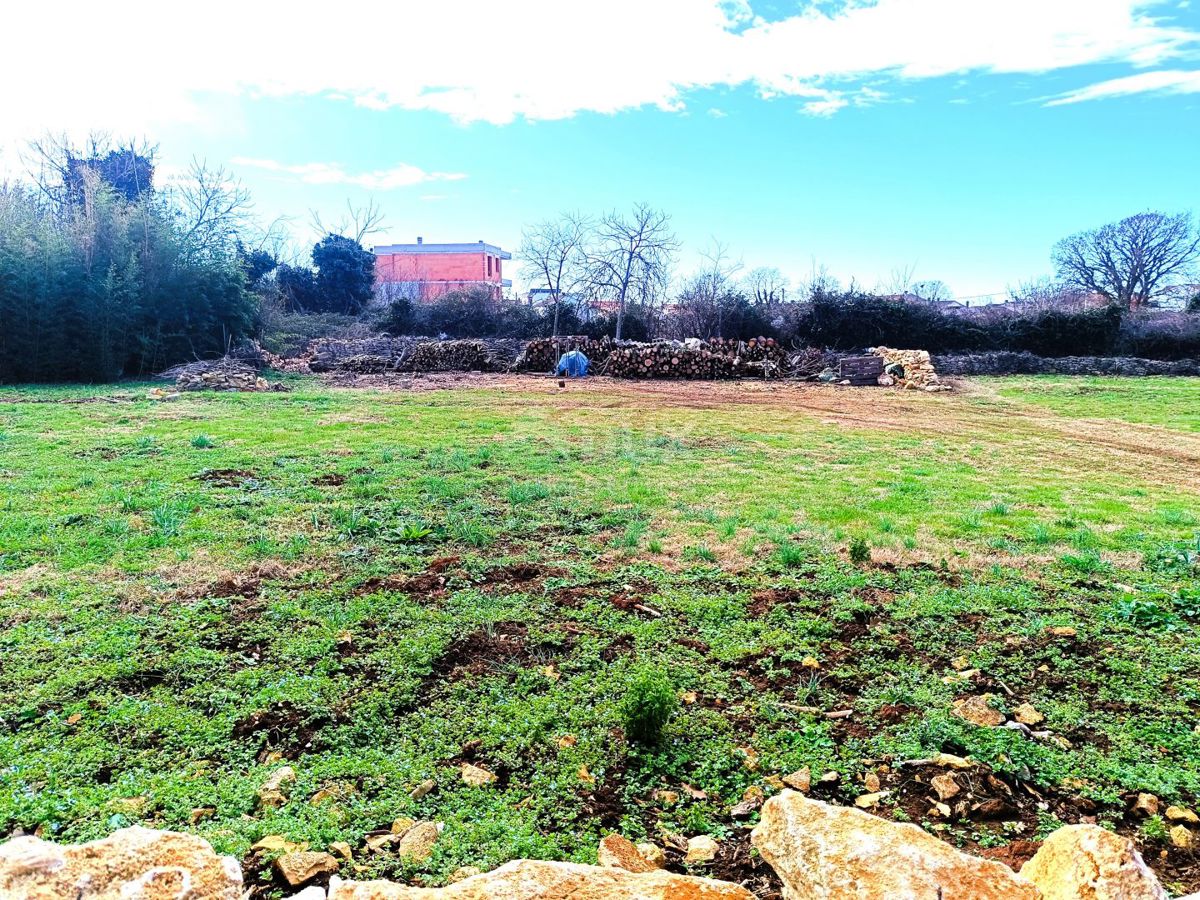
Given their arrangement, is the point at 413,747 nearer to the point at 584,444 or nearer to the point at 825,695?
the point at 825,695

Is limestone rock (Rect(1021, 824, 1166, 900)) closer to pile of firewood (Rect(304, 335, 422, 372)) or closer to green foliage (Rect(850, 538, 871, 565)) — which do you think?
green foliage (Rect(850, 538, 871, 565))

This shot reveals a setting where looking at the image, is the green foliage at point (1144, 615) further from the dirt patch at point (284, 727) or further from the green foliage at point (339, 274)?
the green foliage at point (339, 274)

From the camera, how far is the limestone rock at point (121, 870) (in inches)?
66.6

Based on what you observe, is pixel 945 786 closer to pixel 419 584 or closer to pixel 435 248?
pixel 419 584

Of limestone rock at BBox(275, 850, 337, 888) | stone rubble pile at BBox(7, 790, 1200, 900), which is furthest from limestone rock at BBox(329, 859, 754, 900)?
limestone rock at BBox(275, 850, 337, 888)

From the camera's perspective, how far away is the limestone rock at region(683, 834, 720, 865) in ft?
7.30

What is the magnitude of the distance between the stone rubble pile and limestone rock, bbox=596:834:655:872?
33 cm

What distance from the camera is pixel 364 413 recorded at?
41.2ft

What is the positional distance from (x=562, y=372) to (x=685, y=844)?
19.9 meters

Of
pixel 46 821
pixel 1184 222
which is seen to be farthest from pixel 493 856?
pixel 1184 222

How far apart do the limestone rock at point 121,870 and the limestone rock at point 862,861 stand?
4.86 feet

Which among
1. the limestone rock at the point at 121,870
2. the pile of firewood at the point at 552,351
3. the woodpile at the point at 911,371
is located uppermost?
the pile of firewood at the point at 552,351

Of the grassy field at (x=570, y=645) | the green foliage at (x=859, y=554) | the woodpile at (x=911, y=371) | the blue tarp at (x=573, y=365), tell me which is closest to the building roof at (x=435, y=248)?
the blue tarp at (x=573, y=365)

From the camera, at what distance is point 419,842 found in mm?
2266
